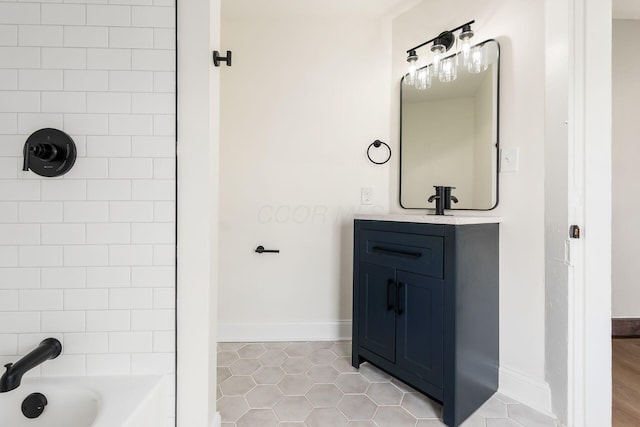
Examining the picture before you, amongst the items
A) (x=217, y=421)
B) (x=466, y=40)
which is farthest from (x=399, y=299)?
(x=466, y=40)

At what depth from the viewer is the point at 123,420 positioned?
0.70 meters

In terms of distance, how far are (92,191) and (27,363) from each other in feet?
1.73

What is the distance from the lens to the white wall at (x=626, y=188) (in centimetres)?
209

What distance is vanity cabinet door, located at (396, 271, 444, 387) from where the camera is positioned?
1.25m

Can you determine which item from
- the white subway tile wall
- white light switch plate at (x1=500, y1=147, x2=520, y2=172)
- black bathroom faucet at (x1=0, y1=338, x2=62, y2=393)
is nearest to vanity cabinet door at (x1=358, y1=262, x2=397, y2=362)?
white light switch plate at (x1=500, y1=147, x2=520, y2=172)

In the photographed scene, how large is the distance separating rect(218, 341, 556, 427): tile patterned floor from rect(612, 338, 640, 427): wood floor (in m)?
0.36

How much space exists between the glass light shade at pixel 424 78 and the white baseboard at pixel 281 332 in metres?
1.86

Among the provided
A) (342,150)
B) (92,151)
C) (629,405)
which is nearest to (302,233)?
(342,150)

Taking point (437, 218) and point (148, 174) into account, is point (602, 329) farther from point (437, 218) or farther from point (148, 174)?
point (148, 174)

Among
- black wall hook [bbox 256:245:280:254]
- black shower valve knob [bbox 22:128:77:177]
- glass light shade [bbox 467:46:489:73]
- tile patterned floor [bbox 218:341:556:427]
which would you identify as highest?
glass light shade [bbox 467:46:489:73]

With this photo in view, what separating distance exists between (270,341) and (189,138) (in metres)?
1.67

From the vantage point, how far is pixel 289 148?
6.74ft

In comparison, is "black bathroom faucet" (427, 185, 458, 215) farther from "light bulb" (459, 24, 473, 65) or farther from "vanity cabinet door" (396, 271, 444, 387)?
"light bulb" (459, 24, 473, 65)

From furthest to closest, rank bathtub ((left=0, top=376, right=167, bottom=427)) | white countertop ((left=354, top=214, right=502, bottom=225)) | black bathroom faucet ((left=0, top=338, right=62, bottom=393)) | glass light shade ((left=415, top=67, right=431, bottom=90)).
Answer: glass light shade ((left=415, top=67, right=431, bottom=90)) → white countertop ((left=354, top=214, right=502, bottom=225)) → bathtub ((left=0, top=376, right=167, bottom=427)) → black bathroom faucet ((left=0, top=338, right=62, bottom=393))
